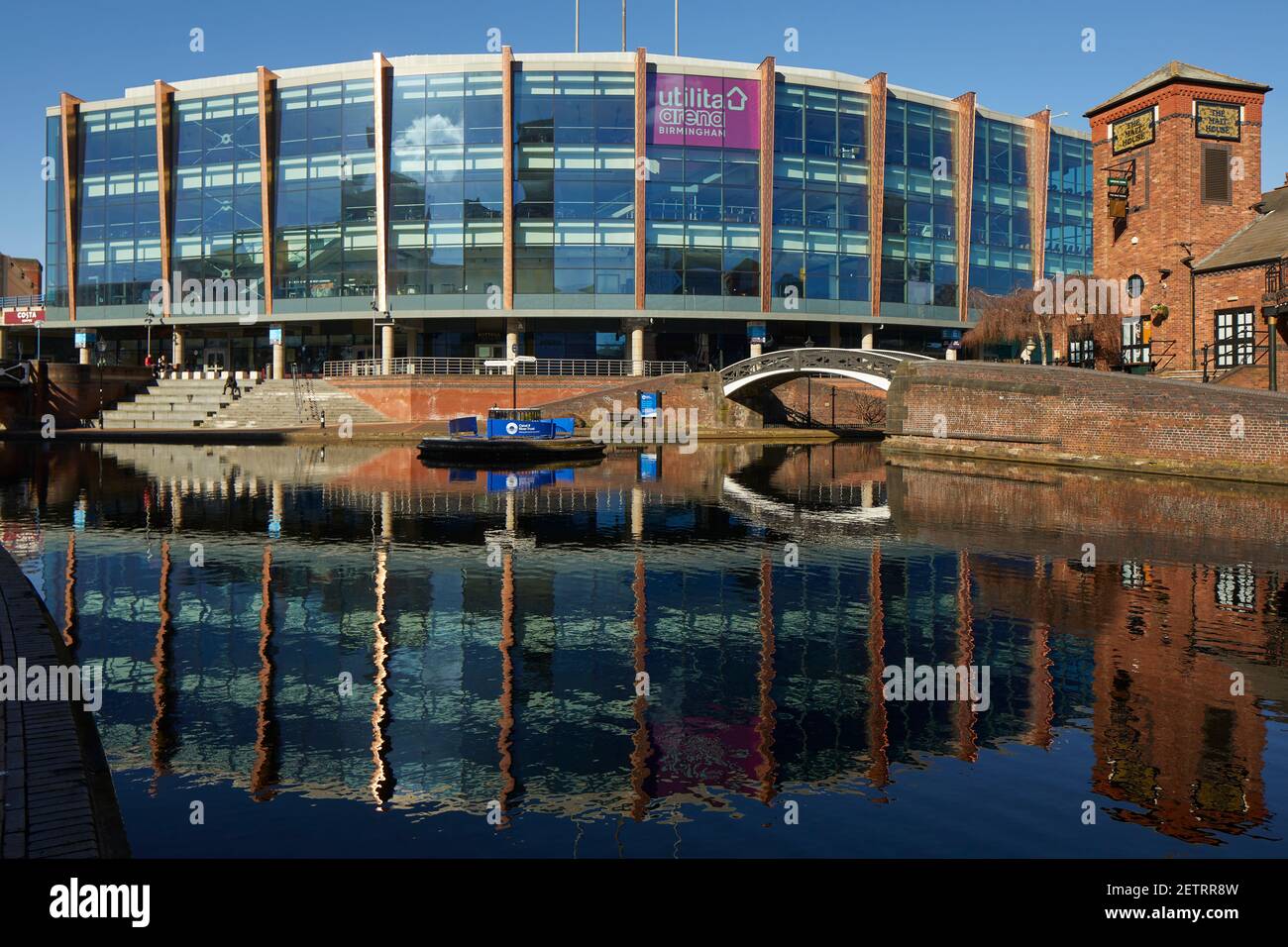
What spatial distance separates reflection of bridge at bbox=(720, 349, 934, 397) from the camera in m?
52.2

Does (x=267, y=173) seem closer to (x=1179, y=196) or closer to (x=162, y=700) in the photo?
(x=1179, y=196)

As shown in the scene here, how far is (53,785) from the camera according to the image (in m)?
7.35

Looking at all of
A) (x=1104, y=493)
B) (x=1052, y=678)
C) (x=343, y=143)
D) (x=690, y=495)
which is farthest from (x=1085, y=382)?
(x=343, y=143)

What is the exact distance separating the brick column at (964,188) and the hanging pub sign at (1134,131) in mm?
32227

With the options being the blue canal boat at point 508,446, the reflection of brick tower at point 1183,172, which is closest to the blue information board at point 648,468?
the blue canal boat at point 508,446

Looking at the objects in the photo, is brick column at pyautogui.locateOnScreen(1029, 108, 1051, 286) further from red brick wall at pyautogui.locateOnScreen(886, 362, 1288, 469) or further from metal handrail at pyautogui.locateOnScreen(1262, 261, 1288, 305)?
metal handrail at pyautogui.locateOnScreen(1262, 261, 1288, 305)

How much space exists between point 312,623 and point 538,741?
627cm

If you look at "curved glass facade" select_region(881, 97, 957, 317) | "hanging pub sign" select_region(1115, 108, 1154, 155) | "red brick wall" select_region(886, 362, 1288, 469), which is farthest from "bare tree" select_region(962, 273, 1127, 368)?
"red brick wall" select_region(886, 362, 1288, 469)

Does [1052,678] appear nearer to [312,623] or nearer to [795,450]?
[312,623]

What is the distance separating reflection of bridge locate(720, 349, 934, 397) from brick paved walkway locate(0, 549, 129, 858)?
4457 centimetres

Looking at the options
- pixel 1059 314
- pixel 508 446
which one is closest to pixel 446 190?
pixel 508 446

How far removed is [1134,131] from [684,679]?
38.2m

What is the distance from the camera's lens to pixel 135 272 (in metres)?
72.7
